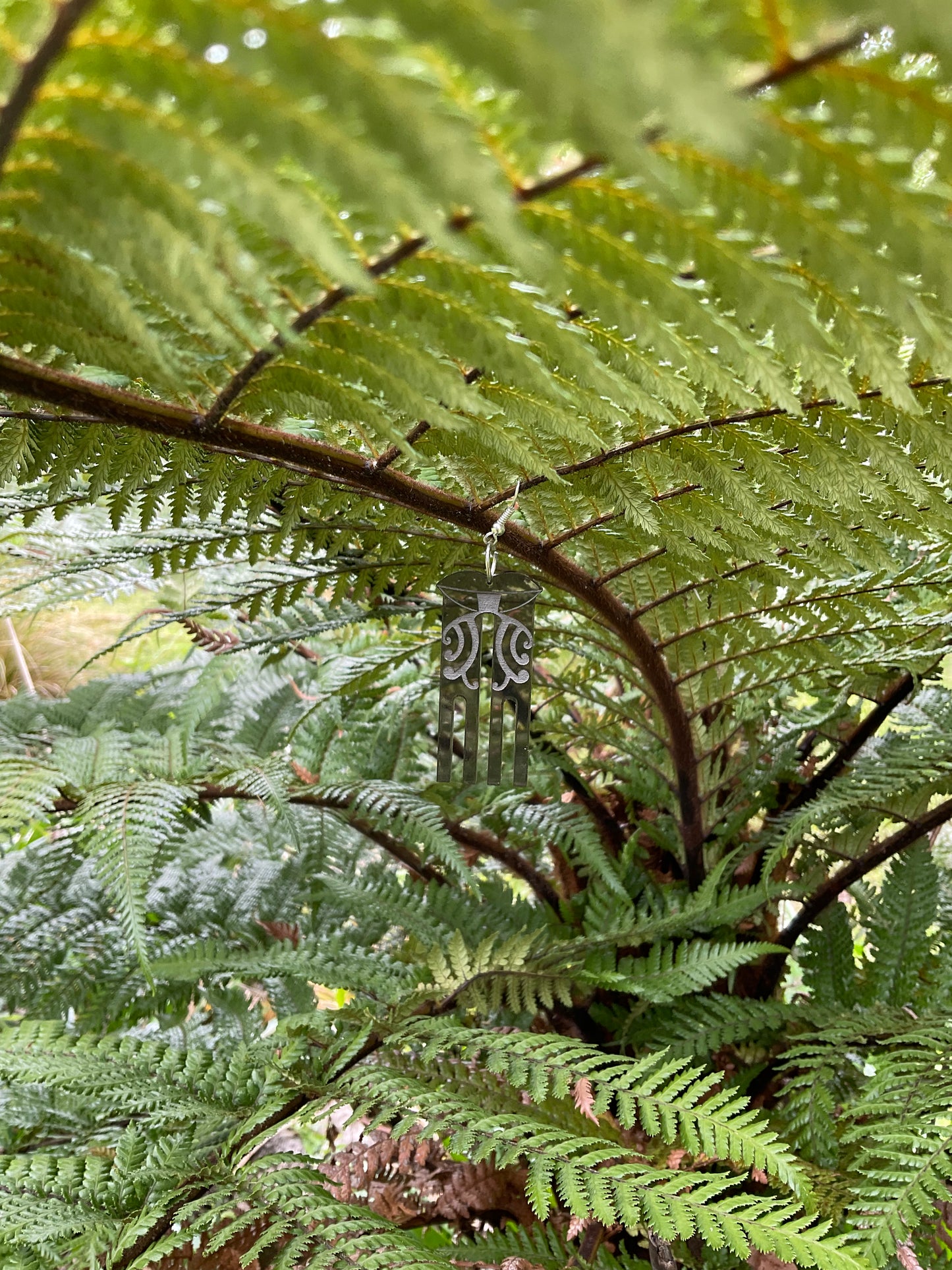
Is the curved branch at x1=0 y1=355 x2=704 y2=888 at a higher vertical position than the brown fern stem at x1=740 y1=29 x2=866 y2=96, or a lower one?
higher

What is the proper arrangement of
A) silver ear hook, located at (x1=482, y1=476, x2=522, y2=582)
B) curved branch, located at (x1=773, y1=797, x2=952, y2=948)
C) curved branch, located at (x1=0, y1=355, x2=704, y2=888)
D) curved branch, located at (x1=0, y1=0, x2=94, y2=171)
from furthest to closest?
curved branch, located at (x1=773, y1=797, x2=952, y2=948) < silver ear hook, located at (x1=482, y1=476, x2=522, y2=582) < curved branch, located at (x1=0, y1=355, x2=704, y2=888) < curved branch, located at (x1=0, y1=0, x2=94, y2=171)

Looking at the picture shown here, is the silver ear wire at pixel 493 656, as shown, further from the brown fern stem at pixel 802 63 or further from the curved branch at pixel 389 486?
the brown fern stem at pixel 802 63

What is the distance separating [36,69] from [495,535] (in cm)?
38

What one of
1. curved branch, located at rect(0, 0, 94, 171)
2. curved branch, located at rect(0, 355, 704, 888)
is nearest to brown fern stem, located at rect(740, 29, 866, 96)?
curved branch, located at rect(0, 0, 94, 171)

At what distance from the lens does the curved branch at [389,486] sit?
0.43 metres

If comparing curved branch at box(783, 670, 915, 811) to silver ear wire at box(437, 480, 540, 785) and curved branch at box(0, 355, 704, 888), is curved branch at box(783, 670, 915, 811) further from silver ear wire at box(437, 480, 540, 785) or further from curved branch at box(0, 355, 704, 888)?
silver ear wire at box(437, 480, 540, 785)

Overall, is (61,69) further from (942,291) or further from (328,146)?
(942,291)

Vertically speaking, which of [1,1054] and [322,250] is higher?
[322,250]

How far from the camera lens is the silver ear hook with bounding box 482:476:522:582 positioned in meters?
0.57

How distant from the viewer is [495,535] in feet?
1.90

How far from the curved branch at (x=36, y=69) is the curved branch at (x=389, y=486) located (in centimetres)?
17

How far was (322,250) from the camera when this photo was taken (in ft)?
0.77

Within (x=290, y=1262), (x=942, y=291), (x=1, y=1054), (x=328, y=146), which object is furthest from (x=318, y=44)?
(x=1, y=1054)

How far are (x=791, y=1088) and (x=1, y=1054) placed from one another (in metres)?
0.60
